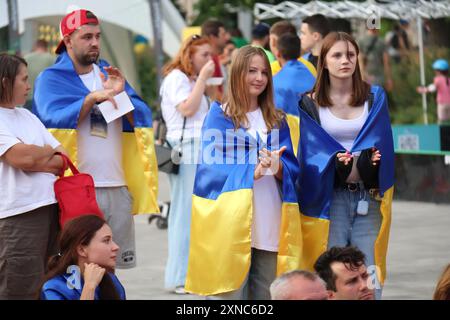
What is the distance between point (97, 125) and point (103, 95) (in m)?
0.29

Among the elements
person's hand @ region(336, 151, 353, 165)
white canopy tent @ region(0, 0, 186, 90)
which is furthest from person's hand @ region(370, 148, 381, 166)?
white canopy tent @ region(0, 0, 186, 90)

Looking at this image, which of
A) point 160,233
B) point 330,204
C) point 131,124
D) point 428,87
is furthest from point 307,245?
point 428,87

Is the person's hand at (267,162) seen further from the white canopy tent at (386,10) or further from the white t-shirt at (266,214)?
the white canopy tent at (386,10)

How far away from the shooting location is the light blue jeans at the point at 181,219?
9352 mm

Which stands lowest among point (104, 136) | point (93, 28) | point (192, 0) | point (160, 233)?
point (160, 233)

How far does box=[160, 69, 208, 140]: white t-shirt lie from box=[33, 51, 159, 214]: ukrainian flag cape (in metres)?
1.56

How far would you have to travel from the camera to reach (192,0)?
1264 inches

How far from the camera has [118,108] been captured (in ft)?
24.4

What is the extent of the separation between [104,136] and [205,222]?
108 cm

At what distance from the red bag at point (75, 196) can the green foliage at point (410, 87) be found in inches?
508

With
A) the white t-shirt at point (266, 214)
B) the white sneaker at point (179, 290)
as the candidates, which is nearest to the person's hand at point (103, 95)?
the white t-shirt at point (266, 214)

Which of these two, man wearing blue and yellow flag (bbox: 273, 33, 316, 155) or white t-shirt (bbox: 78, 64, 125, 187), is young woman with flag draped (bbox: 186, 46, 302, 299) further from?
man wearing blue and yellow flag (bbox: 273, 33, 316, 155)

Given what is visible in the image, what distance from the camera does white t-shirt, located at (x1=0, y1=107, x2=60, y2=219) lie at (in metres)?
6.71
